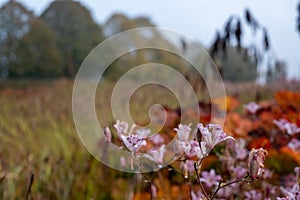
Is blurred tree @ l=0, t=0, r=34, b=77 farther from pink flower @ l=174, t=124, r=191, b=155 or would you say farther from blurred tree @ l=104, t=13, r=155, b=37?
pink flower @ l=174, t=124, r=191, b=155

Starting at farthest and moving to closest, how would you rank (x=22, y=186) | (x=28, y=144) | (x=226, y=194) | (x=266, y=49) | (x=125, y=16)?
(x=125, y=16) < (x=28, y=144) < (x=22, y=186) < (x=266, y=49) < (x=226, y=194)

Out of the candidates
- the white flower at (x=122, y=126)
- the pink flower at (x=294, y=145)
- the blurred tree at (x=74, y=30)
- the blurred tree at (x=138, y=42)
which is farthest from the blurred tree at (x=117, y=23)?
the white flower at (x=122, y=126)

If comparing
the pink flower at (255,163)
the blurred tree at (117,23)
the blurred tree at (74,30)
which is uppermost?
the blurred tree at (117,23)

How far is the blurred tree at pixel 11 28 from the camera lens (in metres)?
15.4

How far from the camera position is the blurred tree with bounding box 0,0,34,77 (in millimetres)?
15358

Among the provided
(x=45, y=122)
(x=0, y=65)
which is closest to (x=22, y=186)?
(x=45, y=122)

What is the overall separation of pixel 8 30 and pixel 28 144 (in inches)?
573

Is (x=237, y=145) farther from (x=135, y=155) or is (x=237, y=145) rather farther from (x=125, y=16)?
(x=125, y=16)

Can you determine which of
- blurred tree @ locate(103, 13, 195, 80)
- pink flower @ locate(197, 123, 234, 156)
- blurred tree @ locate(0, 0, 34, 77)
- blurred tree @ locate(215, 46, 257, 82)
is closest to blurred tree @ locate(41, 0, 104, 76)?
blurred tree @ locate(0, 0, 34, 77)

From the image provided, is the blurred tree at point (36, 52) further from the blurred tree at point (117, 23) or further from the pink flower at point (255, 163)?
the pink flower at point (255, 163)

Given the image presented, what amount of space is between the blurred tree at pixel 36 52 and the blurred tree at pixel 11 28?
22cm

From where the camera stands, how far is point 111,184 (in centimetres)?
139

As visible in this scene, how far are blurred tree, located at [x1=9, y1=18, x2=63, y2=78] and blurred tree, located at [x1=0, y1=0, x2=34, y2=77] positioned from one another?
22 cm

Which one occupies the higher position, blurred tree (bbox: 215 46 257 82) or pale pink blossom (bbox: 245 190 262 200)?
blurred tree (bbox: 215 46 257 82)
